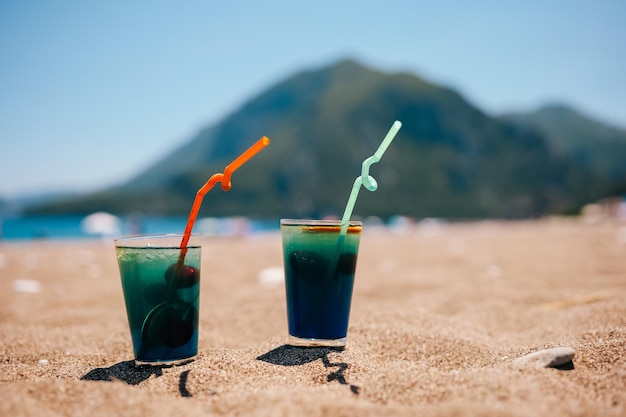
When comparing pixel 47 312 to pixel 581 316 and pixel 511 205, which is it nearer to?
pixel 581 316

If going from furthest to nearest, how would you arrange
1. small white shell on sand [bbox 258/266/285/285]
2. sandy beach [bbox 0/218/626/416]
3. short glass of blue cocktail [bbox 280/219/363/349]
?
small white shell on sand [bbox 258/266/285/285] → short glass of blue cocktail [bbox 280/219/363/349] → sandy beach [bbox 0/218/626/416]

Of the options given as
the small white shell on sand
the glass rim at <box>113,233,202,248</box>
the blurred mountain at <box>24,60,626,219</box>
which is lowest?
the small white shell on sand

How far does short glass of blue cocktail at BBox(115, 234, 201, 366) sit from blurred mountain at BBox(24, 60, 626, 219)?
308ft

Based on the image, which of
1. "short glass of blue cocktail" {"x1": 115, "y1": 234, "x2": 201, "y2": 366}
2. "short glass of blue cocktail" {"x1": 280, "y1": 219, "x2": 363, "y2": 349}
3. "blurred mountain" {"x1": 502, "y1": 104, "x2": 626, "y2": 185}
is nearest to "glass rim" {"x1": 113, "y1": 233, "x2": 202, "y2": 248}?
"short glass of blue cocktail" {"x1": 115, "y1": 234, "x2": 201, "y2": 366}

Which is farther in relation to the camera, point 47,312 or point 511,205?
point 511,205

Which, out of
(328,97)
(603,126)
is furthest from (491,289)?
(603,126)

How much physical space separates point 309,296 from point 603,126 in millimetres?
198548

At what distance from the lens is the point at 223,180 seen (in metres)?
2.39

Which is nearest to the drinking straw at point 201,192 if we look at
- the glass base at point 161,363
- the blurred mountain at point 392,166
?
the glass base at point 161,363

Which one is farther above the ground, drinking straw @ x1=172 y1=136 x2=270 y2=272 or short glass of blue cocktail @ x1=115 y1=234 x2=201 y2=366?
drinking straw @ x1=172 y1=136 x2=270 y2=272

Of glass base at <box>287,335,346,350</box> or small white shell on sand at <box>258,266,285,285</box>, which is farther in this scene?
small white shell on sand at <box>258,266,285,285</box>

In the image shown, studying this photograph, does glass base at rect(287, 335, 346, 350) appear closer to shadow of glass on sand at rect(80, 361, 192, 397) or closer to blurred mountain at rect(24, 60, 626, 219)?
shadow of glass on sand at rect(80, 361, 192, 397)

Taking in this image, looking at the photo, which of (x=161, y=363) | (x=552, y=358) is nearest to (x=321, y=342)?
(x=161, y=363)

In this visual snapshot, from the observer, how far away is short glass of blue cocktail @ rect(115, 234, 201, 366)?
2.58m
